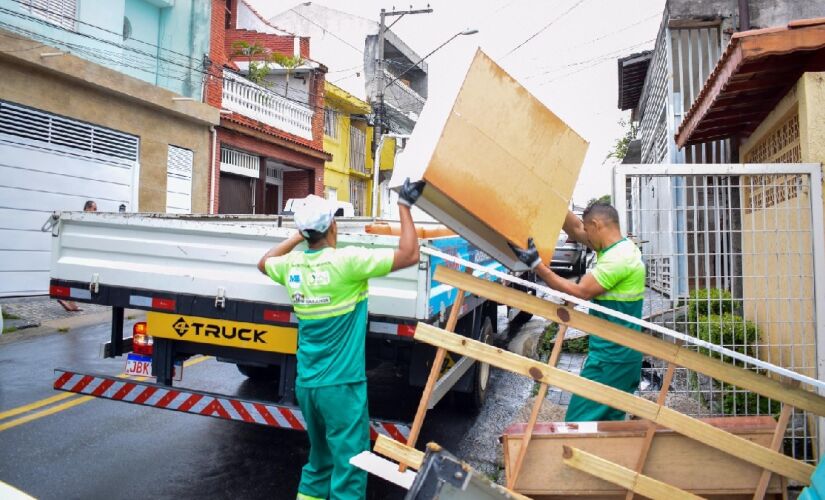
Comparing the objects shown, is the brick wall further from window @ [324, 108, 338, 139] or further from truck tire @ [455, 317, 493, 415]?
truck tire @ [455, 317, 493, 415]

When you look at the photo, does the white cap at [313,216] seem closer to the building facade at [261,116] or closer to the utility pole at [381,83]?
the building facade at [261,116]

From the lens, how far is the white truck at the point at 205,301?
3.61m

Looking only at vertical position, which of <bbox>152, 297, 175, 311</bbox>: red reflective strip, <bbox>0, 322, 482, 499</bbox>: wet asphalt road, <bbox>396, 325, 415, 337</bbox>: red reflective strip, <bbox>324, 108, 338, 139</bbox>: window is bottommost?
<bbox>0, 322, 482, 499</bbox>: wet asphalt road

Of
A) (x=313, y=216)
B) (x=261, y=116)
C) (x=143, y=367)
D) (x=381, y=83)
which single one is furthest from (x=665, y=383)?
(x=381, y=83)

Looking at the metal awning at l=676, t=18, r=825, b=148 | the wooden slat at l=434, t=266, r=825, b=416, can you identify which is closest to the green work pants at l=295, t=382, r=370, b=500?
the wooden slat at l=434, t=266, r=825, b=416

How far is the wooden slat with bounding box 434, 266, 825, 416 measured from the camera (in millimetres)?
2363

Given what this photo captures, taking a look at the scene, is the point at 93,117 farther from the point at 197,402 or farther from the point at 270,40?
the point at 197,402

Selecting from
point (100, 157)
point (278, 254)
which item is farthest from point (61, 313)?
point (278, 254)

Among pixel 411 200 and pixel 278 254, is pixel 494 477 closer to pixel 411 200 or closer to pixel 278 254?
pixel 278 254

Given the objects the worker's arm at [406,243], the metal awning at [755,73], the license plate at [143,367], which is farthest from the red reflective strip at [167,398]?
the metal awning at [755,73]

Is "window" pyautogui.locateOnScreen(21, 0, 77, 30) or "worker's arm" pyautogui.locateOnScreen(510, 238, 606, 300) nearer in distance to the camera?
"worker's arm" pyautogui.locateOnScreen(510, 238, 606, 300)

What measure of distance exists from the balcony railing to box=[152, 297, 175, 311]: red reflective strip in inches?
524

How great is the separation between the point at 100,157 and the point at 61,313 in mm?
3951

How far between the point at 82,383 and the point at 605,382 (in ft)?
10.8
